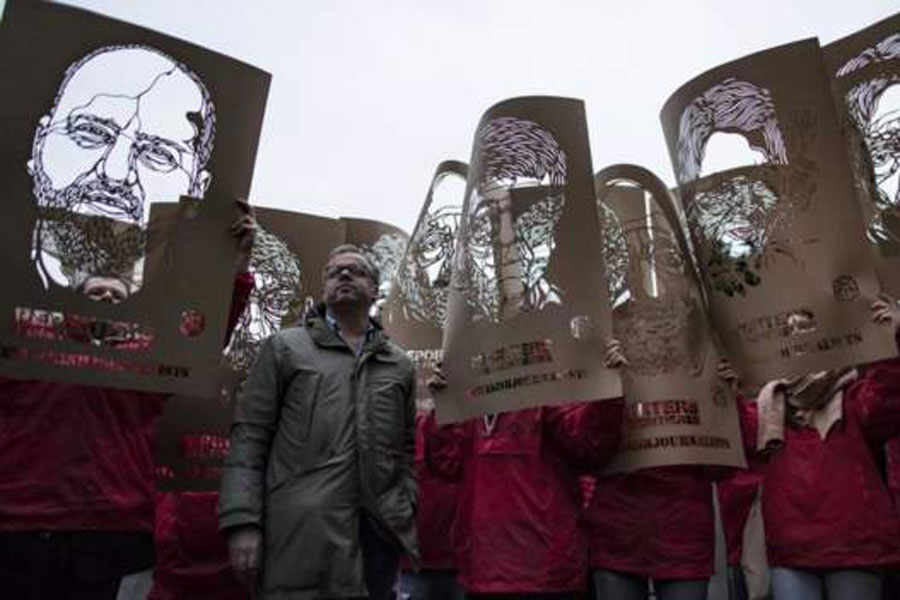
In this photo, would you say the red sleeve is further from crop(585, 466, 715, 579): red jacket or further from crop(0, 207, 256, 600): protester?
crop(585, 466, 715, 579): red jacket

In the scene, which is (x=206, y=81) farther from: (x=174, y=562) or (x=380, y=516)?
(x=174, y=562)

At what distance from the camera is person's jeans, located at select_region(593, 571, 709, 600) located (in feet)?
11.8

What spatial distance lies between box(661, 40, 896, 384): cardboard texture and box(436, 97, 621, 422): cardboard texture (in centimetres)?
49

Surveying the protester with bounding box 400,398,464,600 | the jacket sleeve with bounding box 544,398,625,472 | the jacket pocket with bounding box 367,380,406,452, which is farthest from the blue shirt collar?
the protester with bounding box 400,398,464,600

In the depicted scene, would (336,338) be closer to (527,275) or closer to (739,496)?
(527,275)

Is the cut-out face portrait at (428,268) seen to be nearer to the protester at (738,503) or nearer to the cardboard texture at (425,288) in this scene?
the cardboard texture at (425,288)

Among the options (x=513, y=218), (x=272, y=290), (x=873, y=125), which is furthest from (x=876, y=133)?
(x=272, y=290)

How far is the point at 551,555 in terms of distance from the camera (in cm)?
346

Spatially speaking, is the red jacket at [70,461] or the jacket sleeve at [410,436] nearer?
the red jacket at [70,461]

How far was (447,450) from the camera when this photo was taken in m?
4.04

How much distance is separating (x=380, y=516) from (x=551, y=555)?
A: 3.14ft

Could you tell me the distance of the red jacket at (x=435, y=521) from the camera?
462 centimetres

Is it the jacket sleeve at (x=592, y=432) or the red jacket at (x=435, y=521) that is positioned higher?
the jacket sleeve at (x=592, y=432)

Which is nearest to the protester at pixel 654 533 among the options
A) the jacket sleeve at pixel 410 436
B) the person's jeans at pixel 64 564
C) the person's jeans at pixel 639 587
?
the person's jeans at pixel 639 587
